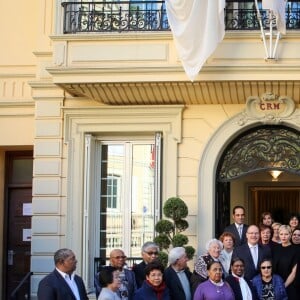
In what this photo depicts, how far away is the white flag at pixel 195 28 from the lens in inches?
473

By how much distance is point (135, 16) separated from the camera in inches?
508

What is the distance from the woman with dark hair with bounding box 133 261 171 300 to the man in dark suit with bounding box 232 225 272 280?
165cm

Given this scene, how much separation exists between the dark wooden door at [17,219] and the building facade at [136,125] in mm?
1696

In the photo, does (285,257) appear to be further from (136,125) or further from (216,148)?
(136,125)

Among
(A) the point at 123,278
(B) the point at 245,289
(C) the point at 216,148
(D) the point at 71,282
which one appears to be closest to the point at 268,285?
(B) the point at 245,289

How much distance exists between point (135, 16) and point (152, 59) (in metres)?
0.87

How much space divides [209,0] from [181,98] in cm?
169

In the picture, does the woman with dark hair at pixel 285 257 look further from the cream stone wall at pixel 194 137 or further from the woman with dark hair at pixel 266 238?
the cream stone wall at pixel 194 137

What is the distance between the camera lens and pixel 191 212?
12922 millimetres

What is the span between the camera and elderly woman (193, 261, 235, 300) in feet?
28.7

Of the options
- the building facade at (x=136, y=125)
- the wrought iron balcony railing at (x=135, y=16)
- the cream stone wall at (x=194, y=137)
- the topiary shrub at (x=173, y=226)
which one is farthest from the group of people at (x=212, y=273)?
the wrought iron balcony railing at (x=135, y=16)

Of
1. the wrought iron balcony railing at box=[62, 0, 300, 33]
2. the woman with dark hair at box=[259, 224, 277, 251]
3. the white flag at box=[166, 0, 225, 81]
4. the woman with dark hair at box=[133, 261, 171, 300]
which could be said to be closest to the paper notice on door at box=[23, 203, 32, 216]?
the wrought iron balcony railing at box=[62, 0, 300, 33]

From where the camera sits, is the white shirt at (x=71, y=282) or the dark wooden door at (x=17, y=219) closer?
the white shirt at (x=71, y=282)

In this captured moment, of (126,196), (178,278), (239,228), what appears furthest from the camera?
(126,196)
